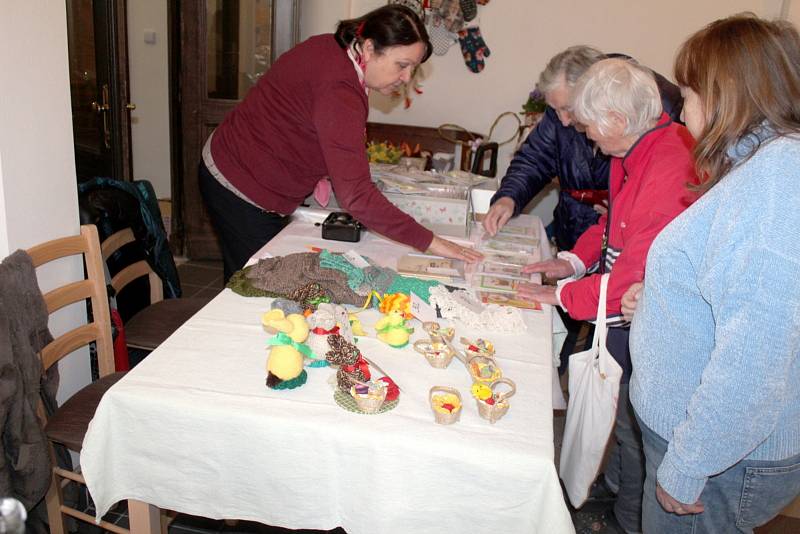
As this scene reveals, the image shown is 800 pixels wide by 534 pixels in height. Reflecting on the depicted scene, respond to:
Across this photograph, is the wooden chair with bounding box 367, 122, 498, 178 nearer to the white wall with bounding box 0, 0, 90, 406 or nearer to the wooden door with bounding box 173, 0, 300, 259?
the wooden door with bounding box 173, 0, 300, 259

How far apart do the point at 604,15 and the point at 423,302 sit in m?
3.59

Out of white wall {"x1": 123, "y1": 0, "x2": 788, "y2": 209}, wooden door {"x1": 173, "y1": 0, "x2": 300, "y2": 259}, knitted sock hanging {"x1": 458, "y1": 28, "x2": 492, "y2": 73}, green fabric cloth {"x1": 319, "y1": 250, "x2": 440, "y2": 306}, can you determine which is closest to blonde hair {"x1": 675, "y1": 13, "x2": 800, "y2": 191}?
green fabric cloth {"x1": 319, "y1": 250, "x2": 440, "y2": 306}

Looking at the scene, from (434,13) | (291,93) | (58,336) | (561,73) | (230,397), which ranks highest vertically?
(434,13)

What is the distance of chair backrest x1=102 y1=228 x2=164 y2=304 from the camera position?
226 cm

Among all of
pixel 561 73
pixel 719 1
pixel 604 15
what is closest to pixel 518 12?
pixel 604 15

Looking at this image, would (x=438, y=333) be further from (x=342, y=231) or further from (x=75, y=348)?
(x=75, y=348)

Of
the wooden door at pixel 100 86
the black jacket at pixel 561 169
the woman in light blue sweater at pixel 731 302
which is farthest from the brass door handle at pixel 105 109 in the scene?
the woman in light blue sweater at pixel 731 302

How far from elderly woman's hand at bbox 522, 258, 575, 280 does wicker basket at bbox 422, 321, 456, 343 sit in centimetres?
55

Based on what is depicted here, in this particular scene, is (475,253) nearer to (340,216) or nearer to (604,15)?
(340,216)

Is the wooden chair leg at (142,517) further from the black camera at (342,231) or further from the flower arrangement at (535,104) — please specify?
the flower arrangement at (535,104)

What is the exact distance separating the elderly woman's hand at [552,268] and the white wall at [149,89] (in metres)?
3.66

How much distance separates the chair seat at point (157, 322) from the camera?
2.27m

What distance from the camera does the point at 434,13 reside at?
15.4 ft

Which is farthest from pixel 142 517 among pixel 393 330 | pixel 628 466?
pixel 628 466
